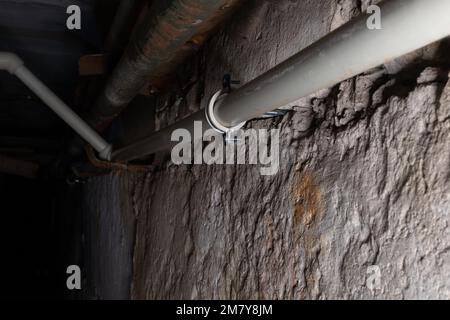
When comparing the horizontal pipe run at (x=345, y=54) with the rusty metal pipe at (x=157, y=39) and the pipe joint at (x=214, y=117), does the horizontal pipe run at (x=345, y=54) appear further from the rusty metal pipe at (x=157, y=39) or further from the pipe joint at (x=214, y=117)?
the rusty metal pipe at (x=157, y=39)

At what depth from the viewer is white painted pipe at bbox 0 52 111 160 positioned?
Answer: 158 centimetres

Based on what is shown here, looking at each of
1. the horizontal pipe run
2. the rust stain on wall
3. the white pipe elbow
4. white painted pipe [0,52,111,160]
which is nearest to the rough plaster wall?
the rust stain on wall

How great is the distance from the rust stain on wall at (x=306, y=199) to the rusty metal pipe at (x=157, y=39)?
0.38 meters

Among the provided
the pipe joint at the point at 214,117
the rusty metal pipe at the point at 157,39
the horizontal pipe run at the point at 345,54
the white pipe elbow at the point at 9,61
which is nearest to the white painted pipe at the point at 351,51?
the horizontal pipe run at the point at 345,54

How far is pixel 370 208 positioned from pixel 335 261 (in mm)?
122

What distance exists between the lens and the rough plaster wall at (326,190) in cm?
58

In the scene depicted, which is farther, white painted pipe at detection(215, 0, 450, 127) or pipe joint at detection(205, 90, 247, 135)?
pipe joint at detection(205, 90, 247, 135)

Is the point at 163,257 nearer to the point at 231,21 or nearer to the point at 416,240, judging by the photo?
the point at 231,21

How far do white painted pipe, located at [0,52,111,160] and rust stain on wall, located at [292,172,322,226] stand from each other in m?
1.11

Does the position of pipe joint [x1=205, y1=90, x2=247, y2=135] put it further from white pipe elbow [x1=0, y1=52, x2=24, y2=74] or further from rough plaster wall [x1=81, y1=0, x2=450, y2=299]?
white pipe elbow [x1=0, y1=52, x2=24, y2=74]

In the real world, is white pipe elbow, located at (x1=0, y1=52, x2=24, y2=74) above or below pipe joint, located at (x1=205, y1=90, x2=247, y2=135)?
above

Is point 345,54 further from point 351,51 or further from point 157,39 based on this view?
point 157,39

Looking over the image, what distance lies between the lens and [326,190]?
0.78 m

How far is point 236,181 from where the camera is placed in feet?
3.67
